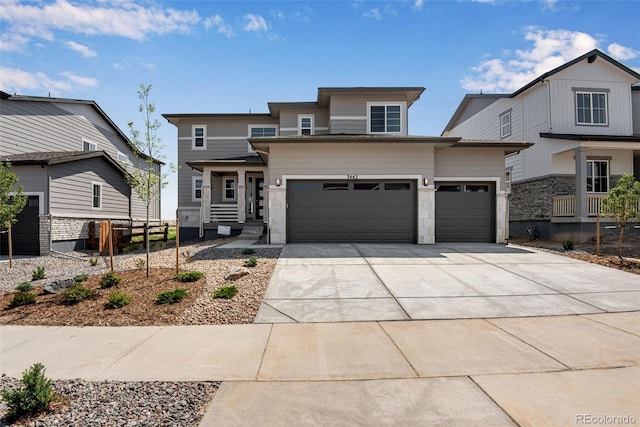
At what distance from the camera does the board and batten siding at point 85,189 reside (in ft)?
47.4

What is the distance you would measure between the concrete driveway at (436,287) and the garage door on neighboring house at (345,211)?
2.48 m

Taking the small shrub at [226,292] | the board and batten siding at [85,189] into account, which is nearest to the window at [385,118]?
the small shrub at [226,292]

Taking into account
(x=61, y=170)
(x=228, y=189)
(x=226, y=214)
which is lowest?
(x=226, y=214)

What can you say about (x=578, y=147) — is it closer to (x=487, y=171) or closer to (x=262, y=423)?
(x=487, y=171)

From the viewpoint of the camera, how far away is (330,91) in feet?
58.3

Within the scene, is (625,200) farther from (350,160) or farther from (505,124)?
(505,124)

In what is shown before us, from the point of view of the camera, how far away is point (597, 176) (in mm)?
17516

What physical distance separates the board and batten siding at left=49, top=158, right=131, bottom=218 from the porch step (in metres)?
7.54

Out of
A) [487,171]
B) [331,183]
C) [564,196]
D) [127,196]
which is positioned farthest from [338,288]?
[127,196]

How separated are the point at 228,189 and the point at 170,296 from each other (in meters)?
14.7

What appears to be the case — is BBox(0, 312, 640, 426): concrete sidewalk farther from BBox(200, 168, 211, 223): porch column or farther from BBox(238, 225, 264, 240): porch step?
BBox(200, 168, 211, 223): porch column

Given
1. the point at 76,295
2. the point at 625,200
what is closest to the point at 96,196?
the point at 76,295

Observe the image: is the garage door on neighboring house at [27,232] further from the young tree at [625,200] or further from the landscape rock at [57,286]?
the young tree at [625,200]

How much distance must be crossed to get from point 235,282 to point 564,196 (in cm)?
1623
